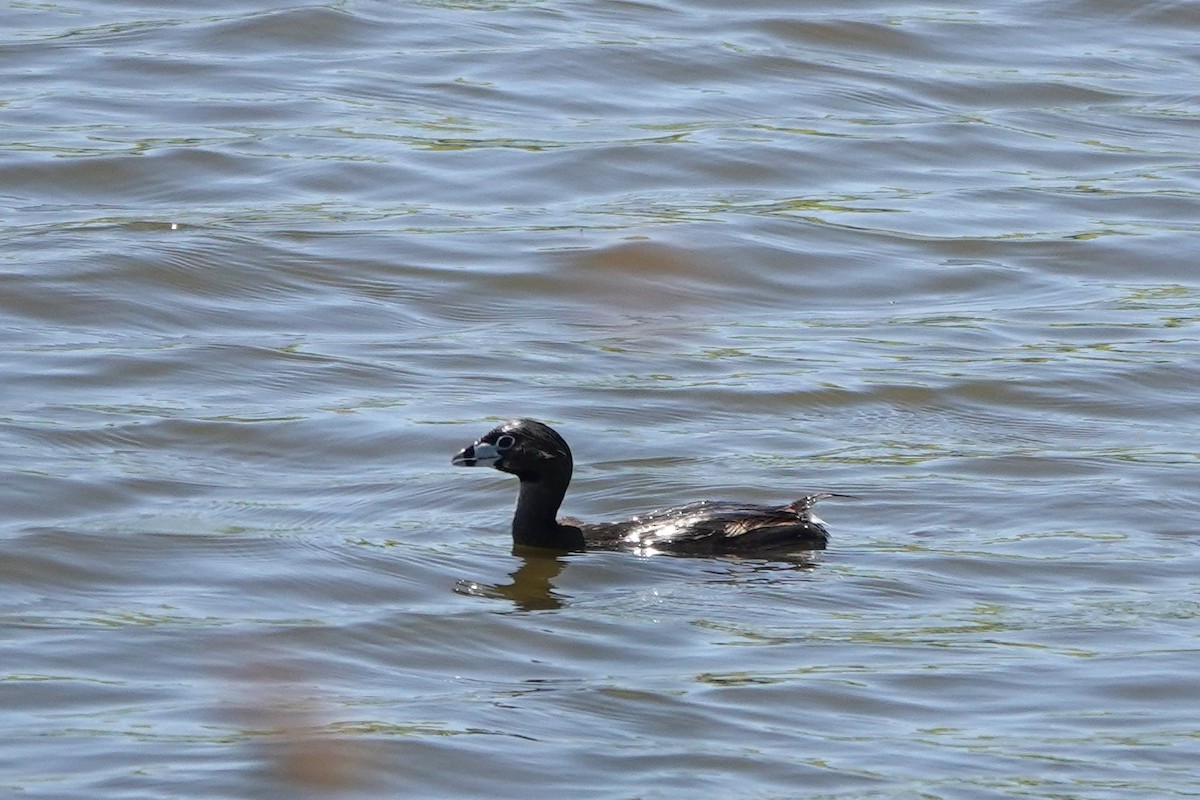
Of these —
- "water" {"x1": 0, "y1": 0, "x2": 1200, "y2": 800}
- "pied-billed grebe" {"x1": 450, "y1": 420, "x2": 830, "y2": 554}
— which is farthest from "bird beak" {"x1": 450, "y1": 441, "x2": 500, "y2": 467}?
"water" {"x1": 0, "y1": 0, "x2": 1200, "y2": 800}

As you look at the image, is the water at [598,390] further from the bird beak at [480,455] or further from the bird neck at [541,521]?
the bird beak at [480,455]

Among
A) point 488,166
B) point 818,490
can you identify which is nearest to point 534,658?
point 818,490

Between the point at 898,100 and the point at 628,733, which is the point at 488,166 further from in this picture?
the point at 628,733

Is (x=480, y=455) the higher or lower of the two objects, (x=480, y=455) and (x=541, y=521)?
the higher

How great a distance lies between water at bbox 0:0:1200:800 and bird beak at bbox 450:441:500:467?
304 mm

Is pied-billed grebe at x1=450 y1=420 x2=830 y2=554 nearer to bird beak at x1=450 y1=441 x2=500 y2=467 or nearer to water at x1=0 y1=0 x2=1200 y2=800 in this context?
bird beak at x1=450 y1=441 x2=500 y2=467

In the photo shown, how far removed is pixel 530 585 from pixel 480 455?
28.9 inches

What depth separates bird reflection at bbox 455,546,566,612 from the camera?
8656mm

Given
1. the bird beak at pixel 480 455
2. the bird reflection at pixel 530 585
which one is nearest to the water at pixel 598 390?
the bird reflection at pixel 530 585

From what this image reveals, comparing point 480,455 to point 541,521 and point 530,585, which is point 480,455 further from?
point 530,585

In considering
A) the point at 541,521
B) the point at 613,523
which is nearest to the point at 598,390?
the point at 613,523

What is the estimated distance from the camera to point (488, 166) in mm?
15375

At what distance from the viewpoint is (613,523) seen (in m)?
9.66

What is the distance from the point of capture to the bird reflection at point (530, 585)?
28.4 feet
